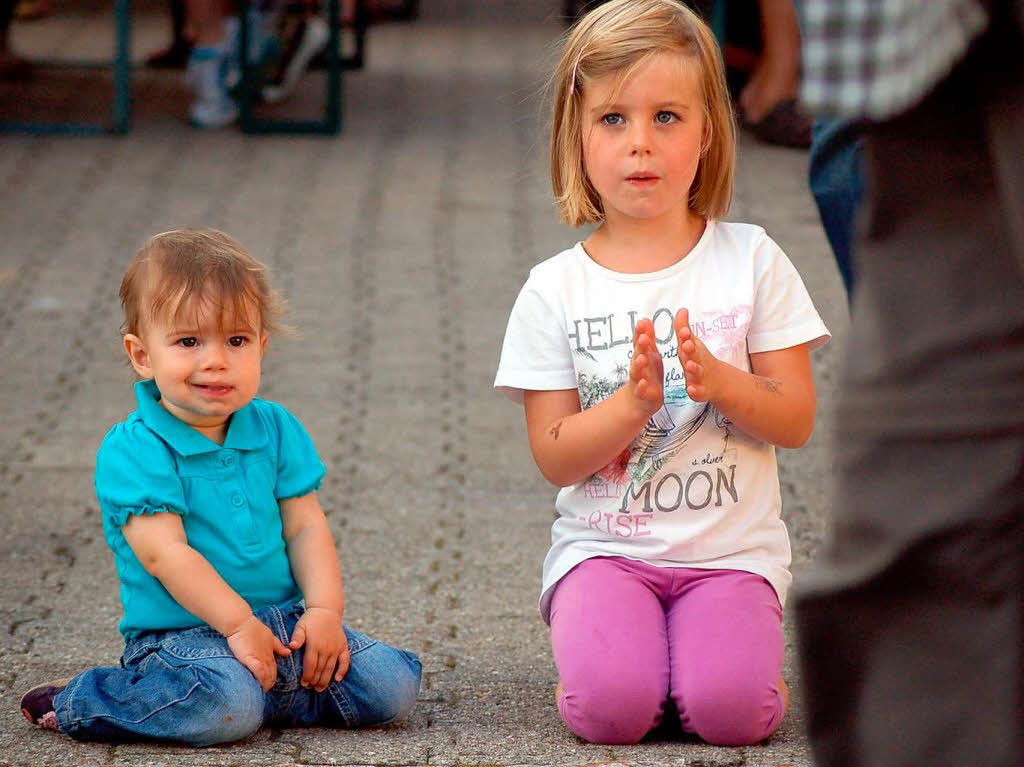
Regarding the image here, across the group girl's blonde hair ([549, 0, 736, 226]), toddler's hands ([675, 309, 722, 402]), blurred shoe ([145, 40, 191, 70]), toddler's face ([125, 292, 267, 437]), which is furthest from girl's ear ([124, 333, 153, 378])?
blurred shoe ([145, 40, 191, 70])

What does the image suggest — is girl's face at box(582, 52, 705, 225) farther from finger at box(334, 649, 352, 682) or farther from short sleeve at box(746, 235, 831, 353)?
finger at box(334, 649, 352, 682)

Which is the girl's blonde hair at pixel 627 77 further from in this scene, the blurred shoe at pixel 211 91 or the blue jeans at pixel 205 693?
the blurred shoe at pixel 211 91

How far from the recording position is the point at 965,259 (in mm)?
1444

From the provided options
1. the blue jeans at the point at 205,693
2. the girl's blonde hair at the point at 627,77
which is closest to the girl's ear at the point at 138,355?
the blue jeans at the point at 205,693

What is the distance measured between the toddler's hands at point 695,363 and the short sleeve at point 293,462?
62cm

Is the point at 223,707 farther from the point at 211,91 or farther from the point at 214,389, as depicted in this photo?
the point at 211,91

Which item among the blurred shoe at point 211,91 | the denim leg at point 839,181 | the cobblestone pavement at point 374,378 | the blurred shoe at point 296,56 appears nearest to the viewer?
the cobblestone pavement at point 374,378

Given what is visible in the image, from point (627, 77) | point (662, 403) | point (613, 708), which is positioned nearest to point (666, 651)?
point (613, 708)

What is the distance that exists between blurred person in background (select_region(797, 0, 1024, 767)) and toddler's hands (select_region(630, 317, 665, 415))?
672mm

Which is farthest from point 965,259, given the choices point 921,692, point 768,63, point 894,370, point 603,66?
point 768,63

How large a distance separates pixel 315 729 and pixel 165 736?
0.25m

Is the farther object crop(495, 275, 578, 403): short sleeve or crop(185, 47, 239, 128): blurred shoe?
crop(185, 47, 239, 128): blurred shoe

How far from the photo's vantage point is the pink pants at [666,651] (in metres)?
2.32

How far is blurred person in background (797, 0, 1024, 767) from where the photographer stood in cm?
141
